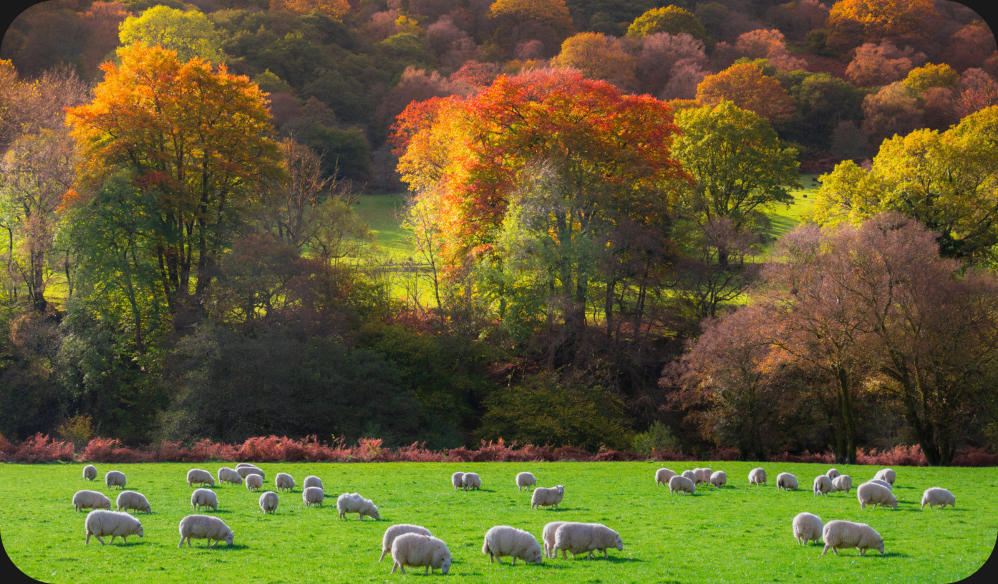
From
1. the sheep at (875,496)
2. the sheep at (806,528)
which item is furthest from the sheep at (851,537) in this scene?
the sheep at (875,496)

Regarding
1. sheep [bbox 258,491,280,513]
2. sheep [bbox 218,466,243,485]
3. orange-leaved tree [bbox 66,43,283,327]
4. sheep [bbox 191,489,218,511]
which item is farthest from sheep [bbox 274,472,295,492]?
orange-leaved tree [bbox 66,43,283,327]

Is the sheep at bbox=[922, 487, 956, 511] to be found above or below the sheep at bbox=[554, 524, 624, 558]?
below

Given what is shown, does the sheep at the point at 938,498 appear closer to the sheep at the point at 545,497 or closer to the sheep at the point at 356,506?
the sheep at the point at 545,497

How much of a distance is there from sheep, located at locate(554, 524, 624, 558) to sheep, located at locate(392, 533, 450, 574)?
270cm

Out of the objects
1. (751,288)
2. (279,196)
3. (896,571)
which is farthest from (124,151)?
(896,571)

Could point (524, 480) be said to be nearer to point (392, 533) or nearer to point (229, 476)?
point (229, 476)

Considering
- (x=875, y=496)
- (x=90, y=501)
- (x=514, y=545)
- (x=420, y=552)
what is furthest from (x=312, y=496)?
(x=875, y=496)

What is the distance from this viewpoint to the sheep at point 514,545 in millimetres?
17125

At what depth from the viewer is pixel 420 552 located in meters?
16.2

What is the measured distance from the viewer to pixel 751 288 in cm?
4694

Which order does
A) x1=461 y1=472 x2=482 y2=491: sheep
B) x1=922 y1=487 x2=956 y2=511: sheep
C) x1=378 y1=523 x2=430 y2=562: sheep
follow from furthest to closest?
x1=461 y1=472 x2=482 y2=491: sheep, x1=922 y1=487 x2=956 y2=511: sheep, x1=378 y1=523 x2=430 y2=562: sheep

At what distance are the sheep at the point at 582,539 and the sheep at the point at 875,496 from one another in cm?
945

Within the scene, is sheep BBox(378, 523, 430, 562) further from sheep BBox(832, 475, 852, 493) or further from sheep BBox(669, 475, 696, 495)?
sheep BBox(832, 475, 852, 493)

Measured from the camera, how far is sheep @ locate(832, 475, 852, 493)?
2748cm
